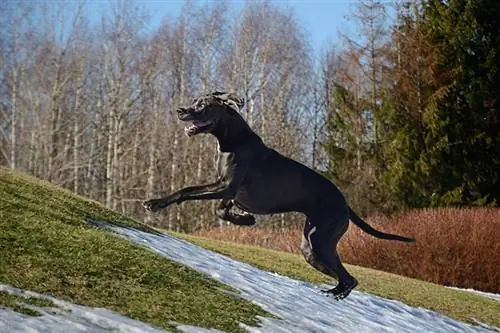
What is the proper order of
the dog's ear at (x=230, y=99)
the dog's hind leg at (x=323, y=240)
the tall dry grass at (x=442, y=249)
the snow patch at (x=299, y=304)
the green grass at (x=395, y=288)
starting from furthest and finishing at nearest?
1. the tall dry grass at (x=442, y=249)
2. the green grass at (x=395, y=288)
3. the snow patch at (x=299, y=304)
4. the dog's hind leg at (x=323, y=240)
5. the dog's ear at (x=230, y=99)

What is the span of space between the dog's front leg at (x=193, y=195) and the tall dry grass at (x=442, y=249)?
1324cm

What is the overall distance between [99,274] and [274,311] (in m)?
1.98

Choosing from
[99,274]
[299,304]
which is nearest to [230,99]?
[99,274]

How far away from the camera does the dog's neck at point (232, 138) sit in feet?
12.4

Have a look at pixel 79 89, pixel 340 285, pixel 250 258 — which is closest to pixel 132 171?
pixel 79 89

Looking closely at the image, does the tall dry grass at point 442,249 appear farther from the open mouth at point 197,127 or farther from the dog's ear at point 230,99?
the open mouth at point 197,127

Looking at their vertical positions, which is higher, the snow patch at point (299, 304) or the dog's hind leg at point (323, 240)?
the dog's hind leg at point (323, 240)

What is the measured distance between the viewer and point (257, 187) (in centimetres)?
379

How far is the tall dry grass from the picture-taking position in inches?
637

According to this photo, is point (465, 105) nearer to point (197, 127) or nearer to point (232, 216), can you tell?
point (232, 216)

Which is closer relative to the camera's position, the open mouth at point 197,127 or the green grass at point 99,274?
the open mouth at point 197,127

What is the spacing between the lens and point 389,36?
2422 centimetres

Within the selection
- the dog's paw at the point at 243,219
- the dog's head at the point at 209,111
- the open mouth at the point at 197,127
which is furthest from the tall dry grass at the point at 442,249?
the open mouth at the point at 197,127

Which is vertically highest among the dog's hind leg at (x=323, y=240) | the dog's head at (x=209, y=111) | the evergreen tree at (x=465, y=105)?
the evergreen tree at (x=465, y=105)
